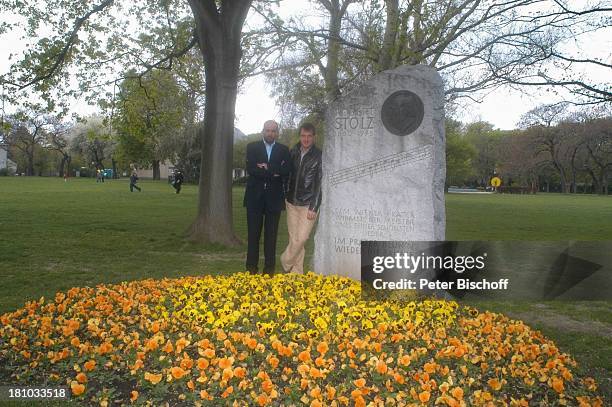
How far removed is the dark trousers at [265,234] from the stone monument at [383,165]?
0.75 meters

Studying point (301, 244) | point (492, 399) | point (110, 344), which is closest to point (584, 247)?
point (301, 244)

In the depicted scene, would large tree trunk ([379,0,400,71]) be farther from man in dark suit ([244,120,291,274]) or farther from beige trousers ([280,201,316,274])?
beige trousers ([280,201,316,274])

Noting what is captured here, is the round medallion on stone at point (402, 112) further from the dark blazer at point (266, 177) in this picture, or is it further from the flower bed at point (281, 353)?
the flower bed at point (281, 353)

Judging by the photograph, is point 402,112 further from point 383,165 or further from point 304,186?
point 304,186

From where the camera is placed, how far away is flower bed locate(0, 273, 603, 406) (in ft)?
13.8

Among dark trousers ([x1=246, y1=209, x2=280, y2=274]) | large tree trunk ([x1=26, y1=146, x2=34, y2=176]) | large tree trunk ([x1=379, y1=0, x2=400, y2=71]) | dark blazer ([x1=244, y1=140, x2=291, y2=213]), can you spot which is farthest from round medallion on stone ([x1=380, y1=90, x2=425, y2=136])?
large tree trunk ([x1=26, y1=146, x2=34, y2=176])

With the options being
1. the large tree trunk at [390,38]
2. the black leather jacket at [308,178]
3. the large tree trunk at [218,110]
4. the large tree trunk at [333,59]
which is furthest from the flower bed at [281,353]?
the large tree trunk at [333,59]

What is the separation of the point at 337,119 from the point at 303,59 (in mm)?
15350

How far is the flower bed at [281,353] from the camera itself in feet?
13.8

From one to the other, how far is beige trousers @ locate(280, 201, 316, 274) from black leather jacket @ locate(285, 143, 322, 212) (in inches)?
5.4

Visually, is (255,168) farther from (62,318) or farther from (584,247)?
(584,247)

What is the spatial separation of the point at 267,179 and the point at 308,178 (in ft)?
2.05

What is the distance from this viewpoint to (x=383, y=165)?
743cm

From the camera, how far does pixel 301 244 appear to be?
8.27 m
